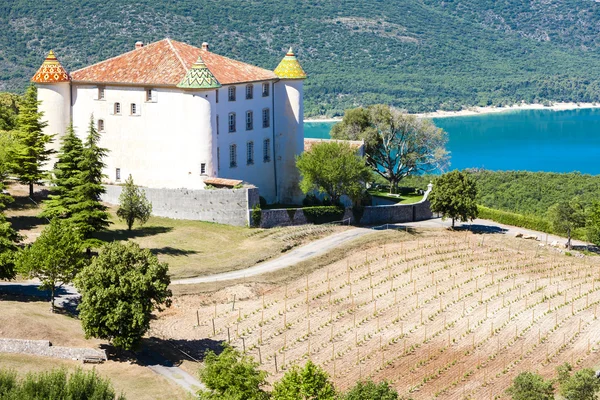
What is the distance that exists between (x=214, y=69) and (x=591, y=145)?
132578mm

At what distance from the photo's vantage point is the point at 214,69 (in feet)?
243

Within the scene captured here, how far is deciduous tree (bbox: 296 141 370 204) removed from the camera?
241 ft

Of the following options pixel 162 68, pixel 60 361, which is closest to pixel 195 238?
pixel 162 68

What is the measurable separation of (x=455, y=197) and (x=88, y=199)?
25487 mm

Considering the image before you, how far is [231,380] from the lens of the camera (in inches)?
1668

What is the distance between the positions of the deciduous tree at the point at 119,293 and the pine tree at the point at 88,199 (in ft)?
27.4

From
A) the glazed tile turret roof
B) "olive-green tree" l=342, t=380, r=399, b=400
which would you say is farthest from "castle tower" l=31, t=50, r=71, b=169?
"olive-green tree" l=342, t=380, r=399, b=400

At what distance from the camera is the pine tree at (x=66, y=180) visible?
59656 millimetres

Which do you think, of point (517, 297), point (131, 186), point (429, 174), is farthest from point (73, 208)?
point (429, 174)

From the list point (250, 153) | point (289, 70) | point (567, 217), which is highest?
point (289, 70)

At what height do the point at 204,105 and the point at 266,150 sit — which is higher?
the point at 204,105

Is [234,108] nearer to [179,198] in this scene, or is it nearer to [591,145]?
[179,198]

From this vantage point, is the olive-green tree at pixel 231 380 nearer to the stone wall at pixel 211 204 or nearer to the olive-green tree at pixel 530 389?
the olive-green tree at pixel 530 389

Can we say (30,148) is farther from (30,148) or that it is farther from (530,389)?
(530,389)
